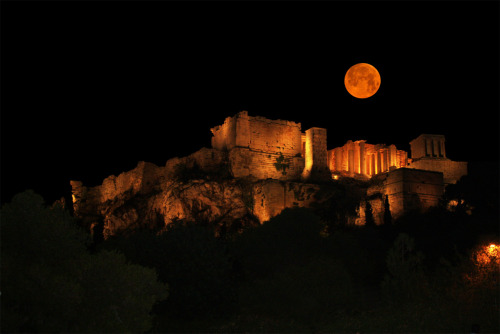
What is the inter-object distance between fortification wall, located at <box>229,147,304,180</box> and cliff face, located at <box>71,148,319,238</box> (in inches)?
48.2

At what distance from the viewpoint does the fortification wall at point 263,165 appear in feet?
198

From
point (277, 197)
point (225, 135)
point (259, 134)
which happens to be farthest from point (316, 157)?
point (225, 135)

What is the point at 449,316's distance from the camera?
25562mm

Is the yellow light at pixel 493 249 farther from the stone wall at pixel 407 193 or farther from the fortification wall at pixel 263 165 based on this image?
the fortification wall at pixel 263 165

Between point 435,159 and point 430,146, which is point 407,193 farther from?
point 430,146

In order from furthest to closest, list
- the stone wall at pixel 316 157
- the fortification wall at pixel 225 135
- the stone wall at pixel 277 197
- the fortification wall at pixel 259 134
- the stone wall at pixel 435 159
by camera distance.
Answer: the stone wall at pixel 435 159 → the fortification wall at pixel 225 135 → the fortification wall at pixel 259 134 → the stone wall at pixel 316 157 → the stone wall at pixel 277 197

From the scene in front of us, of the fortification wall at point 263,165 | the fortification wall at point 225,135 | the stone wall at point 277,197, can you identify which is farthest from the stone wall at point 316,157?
the fortification wall at point 225,135

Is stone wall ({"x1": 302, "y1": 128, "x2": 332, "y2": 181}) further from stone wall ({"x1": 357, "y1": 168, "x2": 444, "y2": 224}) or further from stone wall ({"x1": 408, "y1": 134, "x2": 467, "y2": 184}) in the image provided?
stone wall ({"x1": 408, "y1": 134, "x2": 467, "y2": 184})

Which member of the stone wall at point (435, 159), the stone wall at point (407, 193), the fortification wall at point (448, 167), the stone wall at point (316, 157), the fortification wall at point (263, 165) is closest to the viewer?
the stone wall at point (407, 193)

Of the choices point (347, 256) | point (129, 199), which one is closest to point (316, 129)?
point (129, 199)

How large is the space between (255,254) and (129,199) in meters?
29.8

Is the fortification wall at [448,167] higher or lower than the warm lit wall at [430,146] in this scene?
lower

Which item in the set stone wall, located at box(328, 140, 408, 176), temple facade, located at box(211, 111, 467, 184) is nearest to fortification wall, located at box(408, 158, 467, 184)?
temple facade, located at box(211, 111, 467, 184)

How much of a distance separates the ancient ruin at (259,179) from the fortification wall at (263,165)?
0.10 m
